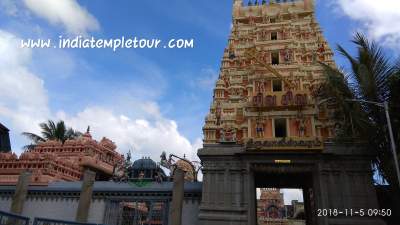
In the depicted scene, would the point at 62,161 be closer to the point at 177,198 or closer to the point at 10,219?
the point at 177,198

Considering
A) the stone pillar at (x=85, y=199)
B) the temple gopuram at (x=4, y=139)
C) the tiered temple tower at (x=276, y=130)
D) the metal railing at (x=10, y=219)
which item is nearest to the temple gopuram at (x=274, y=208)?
the tiered temple tower at (x=276, y=130)

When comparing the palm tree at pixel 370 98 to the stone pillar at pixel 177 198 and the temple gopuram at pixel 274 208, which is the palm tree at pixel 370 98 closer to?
the stone pillar at pixel 177 198

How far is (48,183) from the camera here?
2692 centimetres

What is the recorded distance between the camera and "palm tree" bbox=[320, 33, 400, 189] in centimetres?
1883

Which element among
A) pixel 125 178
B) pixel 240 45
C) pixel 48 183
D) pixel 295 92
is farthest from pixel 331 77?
pixel 48 183

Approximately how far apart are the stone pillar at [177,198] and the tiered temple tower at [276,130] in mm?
1456

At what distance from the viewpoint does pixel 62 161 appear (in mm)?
30344

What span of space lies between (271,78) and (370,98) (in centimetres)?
874

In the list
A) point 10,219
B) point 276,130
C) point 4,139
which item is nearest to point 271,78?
point 276,130

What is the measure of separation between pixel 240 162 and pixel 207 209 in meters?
3.79

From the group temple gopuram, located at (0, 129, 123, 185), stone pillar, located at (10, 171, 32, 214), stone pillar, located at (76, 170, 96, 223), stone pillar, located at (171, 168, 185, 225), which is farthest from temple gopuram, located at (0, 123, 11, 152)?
stone pillar, located at (171, 168, 185, 225)

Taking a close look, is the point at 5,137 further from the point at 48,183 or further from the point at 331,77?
the point at 331,77

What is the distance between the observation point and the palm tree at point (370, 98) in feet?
61.8

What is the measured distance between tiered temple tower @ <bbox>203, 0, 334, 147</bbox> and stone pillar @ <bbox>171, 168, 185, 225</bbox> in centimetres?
361
